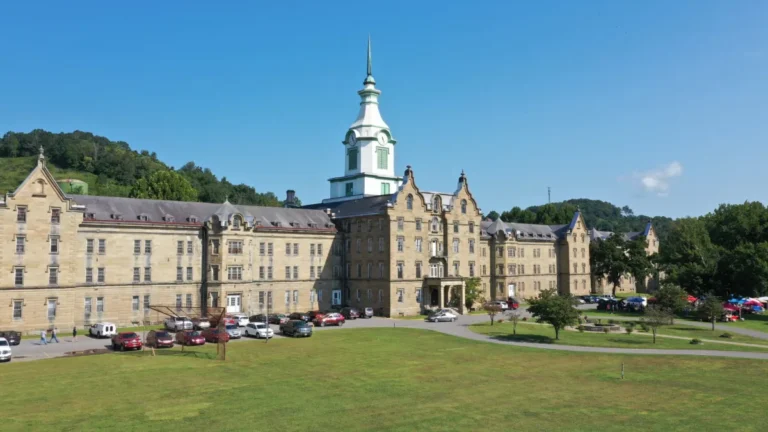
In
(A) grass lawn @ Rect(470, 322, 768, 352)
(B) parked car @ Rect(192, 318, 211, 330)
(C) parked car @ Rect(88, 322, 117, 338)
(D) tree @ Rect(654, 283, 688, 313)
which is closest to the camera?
(A) grass lawn @ Rect(470, 322, 768, 352)

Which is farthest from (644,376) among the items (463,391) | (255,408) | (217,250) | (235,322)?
(217,250)

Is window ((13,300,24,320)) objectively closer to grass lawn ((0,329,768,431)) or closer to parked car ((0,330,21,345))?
parked car ((0,330,21,345))

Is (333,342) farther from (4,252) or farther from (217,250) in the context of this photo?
(4,252)

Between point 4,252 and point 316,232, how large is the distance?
37.0m

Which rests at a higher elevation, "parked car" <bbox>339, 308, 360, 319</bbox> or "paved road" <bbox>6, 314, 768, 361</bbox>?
"parked car" <bbox>339, 308, 360, 319</bbox>

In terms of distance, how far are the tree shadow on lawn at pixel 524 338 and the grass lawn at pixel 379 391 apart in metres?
6.70

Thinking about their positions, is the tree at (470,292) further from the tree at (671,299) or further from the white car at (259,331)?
the white car at (259,331)

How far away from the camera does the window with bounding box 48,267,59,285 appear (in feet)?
204

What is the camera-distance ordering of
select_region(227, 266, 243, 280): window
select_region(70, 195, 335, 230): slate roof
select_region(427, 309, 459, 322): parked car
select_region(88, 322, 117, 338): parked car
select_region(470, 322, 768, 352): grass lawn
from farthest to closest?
select_region(427, 309, 459, 322): parked car < select_region(227, 266, 243, 280): window < select_region(70, 195, 335, 230): slate roof < select_region(88, 322, 117, 338): parked car < select_region(470, 322, 768, 352): grass lawn

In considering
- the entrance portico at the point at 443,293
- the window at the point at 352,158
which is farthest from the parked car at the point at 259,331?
the window at the point at 352,158

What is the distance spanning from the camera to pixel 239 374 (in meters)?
38.8

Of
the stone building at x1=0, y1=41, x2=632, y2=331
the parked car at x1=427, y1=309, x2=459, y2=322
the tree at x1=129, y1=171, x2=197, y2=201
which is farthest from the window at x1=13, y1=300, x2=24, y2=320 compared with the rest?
the tree at x1=129, y1=171, x2=197, y2=201

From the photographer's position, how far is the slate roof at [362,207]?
269 feet

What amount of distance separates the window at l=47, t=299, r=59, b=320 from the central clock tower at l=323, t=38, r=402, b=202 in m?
48.0
